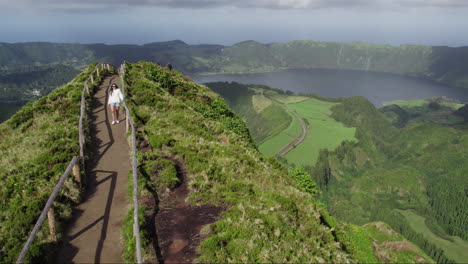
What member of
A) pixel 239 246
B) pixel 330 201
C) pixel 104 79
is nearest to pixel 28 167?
pixel 239 246

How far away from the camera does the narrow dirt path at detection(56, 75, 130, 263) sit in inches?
418

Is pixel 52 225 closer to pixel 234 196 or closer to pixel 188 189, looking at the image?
pixel 188 189

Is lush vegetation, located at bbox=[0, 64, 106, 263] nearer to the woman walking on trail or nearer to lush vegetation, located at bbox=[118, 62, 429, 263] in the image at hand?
the woman walking on trail

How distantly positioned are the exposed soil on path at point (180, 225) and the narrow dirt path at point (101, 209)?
169 cm

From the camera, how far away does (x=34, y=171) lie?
15477mm

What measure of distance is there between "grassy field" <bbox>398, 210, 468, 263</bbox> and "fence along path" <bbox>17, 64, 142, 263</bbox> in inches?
7612

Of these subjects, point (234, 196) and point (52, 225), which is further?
point (234, 196)

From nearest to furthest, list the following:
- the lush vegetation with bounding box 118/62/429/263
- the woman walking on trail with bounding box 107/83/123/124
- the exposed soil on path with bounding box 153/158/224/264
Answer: the exposed soil on path with bounding box 153/158/224/264 < the lush vegetation with bounding box 118/62/429/263 < the woman walking on trail with bounding box 107/83/123/124

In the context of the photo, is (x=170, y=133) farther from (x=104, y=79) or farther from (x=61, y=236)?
(x=104, y=79)

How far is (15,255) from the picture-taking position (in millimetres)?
9875

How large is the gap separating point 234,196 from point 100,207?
6.83 metres

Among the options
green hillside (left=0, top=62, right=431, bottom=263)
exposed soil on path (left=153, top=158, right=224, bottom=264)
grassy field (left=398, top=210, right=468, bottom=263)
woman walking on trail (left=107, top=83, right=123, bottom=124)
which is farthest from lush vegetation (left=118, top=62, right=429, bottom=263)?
grassy field (left=398, top=210, right=468, bottom=263)

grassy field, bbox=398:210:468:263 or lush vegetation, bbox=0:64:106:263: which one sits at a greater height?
lush vegetation, bbox=0:64:106:263

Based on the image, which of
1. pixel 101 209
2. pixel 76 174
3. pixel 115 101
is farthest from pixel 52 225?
pixel 115 101
